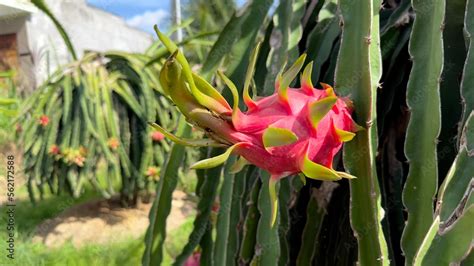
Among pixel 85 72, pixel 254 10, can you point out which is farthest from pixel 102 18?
pixel 254 10

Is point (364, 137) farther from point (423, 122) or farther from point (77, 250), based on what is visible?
point (77, 250)

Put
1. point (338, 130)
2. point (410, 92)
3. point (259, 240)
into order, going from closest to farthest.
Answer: point (338, 130) → point (410, 92) → point (259, 240)

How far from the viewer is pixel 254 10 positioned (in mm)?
830

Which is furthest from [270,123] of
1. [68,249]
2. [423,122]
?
[68,249]

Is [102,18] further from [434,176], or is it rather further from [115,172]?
[434,176]

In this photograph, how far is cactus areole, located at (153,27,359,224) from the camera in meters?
0.42

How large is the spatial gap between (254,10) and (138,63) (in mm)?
1780

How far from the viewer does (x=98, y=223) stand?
273 cm

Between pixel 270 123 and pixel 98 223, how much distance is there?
245 cm

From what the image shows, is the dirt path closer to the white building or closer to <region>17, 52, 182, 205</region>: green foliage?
<region>17, 52, 182, 205</region>: green foliage

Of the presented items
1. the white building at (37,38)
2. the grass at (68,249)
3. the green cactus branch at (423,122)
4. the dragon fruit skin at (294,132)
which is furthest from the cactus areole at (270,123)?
the white building at (37,38)

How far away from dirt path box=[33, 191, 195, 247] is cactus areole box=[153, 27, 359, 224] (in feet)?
6.85

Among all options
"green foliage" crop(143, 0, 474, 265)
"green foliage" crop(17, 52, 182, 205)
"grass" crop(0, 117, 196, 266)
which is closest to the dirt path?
"grass" crop(0, 117, 196, 266)

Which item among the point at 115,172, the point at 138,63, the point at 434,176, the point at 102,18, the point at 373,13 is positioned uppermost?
the point at 102,18
